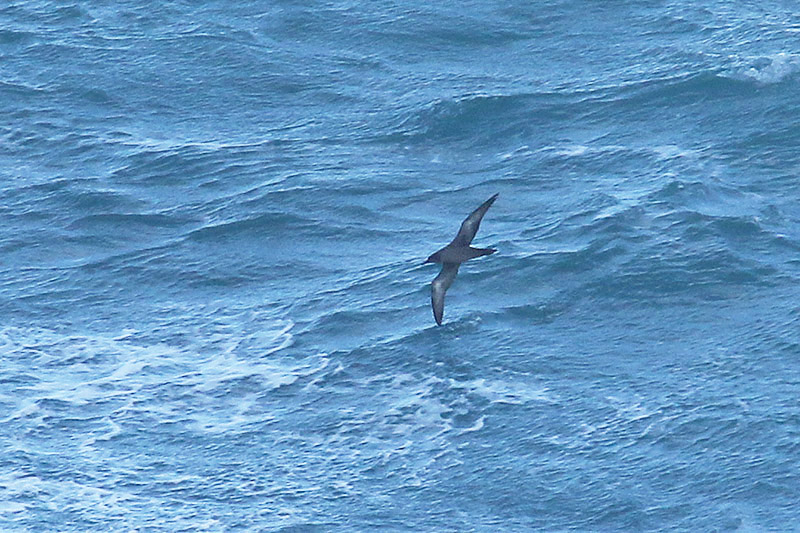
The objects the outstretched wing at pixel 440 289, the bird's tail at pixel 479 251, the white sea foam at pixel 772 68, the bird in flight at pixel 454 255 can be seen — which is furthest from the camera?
the white sea foam at pixel 772 68

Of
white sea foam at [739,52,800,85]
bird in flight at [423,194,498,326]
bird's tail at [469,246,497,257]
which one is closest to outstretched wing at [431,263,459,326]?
bird in flight at [423,194,498,326]

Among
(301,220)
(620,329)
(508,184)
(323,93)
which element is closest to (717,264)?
(620,329)

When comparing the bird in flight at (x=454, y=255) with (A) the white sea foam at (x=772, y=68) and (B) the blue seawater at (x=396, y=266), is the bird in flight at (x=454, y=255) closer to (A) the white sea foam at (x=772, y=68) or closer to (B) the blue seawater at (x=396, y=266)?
(B) the blue seawater at (x=396, y=266)

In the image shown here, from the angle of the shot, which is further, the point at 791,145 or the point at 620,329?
the point at 791,145

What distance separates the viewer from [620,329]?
67.0 meters

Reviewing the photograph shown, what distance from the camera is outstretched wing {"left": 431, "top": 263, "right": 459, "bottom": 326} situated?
6350 centimetres

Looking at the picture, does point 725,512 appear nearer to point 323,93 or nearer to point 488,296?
point 488,296

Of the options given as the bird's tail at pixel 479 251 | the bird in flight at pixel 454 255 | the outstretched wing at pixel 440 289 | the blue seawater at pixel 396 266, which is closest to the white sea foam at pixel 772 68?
the blue seawater at pixel 396 266

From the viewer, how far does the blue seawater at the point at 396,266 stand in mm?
60312

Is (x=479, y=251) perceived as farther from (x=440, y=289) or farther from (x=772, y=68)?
(x=772, y=68)

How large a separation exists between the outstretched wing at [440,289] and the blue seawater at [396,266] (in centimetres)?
260

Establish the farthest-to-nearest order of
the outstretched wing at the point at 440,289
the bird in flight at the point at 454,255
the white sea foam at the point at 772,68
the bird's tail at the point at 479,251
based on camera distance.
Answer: the white sea foam at the point at 772,68
the outstretched wing at the point at 440,289
the bird in flight at the point at 454,255
the bird's tail at the point at 479,251

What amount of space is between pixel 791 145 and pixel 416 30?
19143mm

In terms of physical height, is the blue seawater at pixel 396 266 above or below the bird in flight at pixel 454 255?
below
